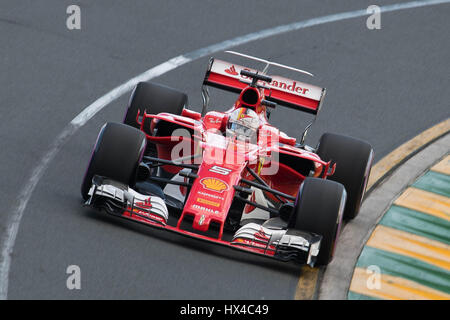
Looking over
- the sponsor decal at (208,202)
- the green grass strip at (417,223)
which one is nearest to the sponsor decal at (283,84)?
the green grass strip at (417,223)

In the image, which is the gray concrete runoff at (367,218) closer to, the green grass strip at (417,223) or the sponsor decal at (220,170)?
the green grass strip at (417,223)

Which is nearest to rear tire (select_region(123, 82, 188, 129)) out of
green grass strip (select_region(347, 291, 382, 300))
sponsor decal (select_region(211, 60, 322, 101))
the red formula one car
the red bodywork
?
the red formula one car

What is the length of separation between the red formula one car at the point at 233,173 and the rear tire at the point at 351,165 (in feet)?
0.04

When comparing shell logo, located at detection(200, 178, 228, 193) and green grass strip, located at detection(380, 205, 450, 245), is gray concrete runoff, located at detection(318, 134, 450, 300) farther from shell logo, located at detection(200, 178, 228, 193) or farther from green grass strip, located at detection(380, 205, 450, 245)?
shell logo, located at detection(200, 178, 228, 193)

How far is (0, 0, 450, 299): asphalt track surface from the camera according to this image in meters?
9.07

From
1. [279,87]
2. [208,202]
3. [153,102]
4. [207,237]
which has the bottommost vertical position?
[207,237]

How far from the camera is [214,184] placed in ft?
32.3

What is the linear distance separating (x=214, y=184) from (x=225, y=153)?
493mm

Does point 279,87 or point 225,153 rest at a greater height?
point 279,87

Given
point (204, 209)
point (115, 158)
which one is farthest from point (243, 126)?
point (115, 158)

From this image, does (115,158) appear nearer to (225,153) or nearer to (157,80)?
(225,153)

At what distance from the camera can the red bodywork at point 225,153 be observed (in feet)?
31.4

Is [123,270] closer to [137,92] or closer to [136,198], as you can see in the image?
[136,198]

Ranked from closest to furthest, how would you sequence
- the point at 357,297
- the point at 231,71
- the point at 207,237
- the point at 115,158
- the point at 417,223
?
the point at 357,297, the point at 207,237, the point at 115,158, the point at 417,223, the point at 231,71
